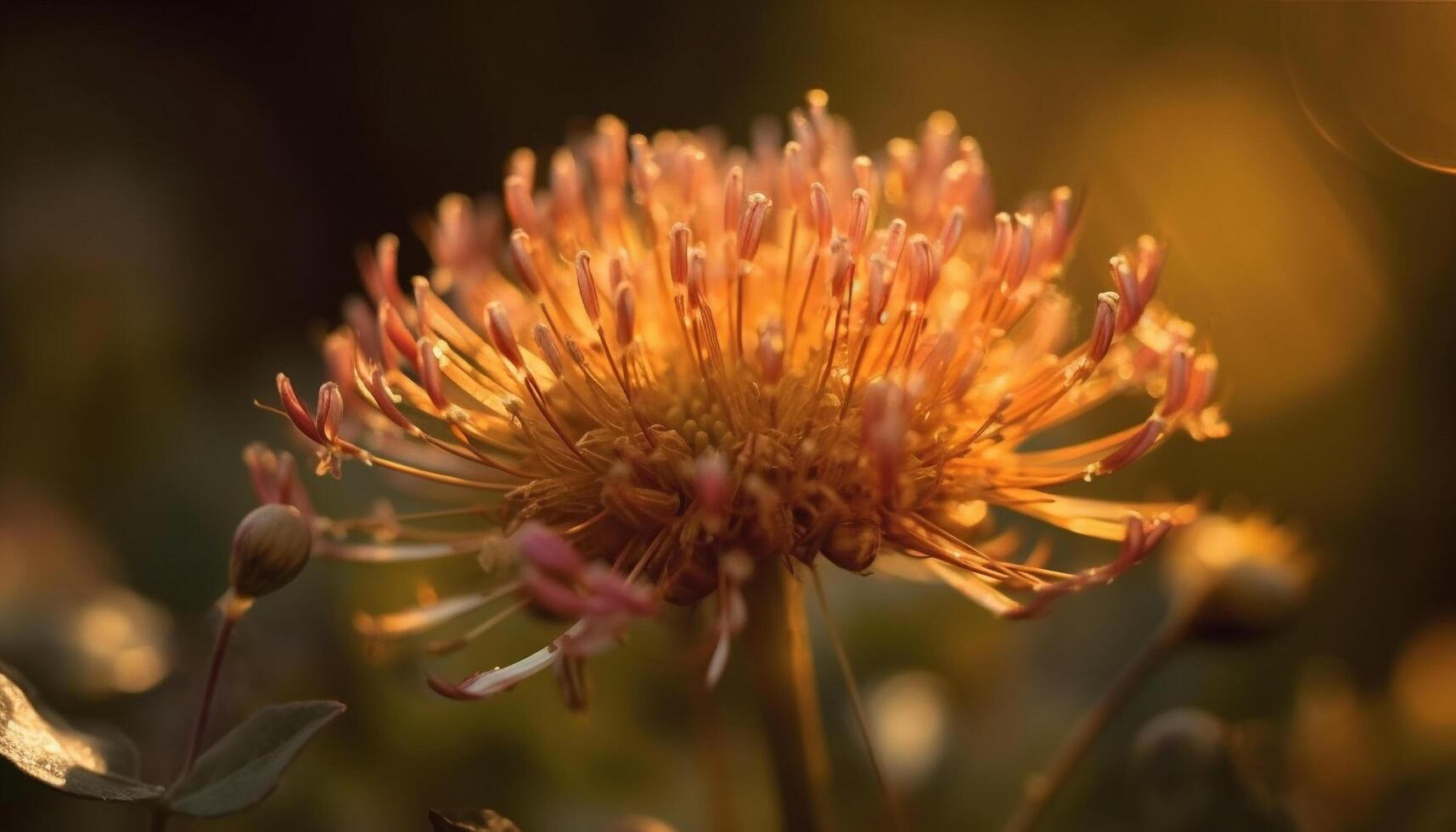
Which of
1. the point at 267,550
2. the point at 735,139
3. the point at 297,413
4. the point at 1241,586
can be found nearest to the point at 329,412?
the point at 297,413

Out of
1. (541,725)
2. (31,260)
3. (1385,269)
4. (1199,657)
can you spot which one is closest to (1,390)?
(31,260)

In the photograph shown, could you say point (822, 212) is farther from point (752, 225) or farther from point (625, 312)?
point (625, 312)

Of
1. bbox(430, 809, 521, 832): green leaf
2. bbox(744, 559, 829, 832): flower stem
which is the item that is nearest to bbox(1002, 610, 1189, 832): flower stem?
bbox(744, 559, 829, 832): flower stem

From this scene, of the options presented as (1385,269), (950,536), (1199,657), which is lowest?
(1199,657)

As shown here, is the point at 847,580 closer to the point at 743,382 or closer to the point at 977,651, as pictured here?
the point at 977,651

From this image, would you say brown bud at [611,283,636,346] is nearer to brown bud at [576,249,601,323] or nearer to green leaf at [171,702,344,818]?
brown bud at [576,249,601,323]

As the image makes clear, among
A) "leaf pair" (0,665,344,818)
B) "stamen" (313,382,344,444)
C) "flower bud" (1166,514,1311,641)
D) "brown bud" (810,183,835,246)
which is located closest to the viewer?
"leaf pair" (0,665,344,818)
